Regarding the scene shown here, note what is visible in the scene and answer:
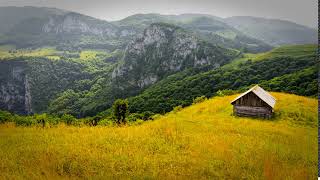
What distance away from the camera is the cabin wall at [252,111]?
36.8 metres

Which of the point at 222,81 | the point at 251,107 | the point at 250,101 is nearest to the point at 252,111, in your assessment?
the point at 251,107

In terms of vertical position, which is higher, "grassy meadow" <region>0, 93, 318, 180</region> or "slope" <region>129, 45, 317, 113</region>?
"grassy meadow" <region>0, 93, 318, 180</region>

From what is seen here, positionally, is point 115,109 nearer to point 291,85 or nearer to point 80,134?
point 80,134

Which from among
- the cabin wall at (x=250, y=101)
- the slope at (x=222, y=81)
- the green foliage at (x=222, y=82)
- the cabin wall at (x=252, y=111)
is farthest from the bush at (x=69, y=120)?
the green foliage at (x=222, y=82)

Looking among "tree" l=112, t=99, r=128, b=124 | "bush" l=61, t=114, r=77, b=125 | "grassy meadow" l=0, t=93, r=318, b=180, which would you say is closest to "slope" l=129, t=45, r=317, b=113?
"tree" l=112, t=99, r=128, b=124

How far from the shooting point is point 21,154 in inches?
346

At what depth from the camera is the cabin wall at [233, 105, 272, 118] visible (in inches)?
1448

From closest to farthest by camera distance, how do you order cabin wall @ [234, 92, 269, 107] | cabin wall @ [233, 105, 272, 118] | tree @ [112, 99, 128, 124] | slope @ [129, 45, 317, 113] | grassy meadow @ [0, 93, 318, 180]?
1. grassy meadow @ [0, 93, 318, 180]
2. cabin wall @ [233, 105, 272, 118]
3. tree @ [112, 99, 128, 124]
4. cabin wall @ [234, 92, 269, 107]
5. slope @ [129, 45, 317, 113]

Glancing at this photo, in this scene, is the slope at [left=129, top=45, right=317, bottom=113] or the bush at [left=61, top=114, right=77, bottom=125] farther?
the slope at [left=129, top=45, right=317, bottom=113]

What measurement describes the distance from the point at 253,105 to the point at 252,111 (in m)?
0.75

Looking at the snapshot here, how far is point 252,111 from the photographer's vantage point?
1505 inches

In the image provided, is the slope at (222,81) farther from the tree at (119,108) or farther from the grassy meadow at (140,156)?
the grassy meadow at (140,156)

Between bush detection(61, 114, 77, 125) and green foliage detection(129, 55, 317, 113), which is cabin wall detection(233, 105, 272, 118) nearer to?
bush detection(61, 114, 77, 125)

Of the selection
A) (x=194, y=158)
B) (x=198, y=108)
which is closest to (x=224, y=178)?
(x=194, y=158)
